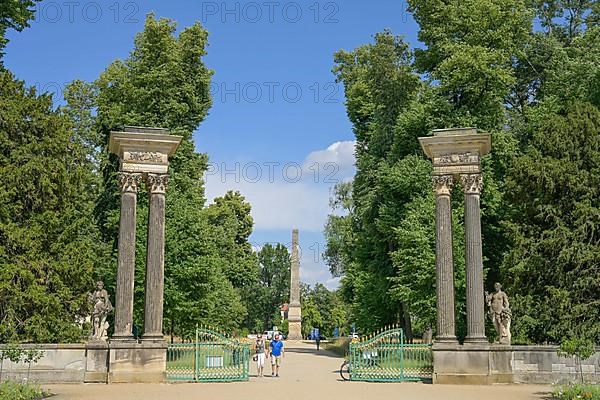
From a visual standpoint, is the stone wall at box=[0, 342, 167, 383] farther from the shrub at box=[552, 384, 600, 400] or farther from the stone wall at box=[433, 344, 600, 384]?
the shrub at box=[552, 384, 600, 400]

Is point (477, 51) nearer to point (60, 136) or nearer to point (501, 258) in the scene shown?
point (501, 258)

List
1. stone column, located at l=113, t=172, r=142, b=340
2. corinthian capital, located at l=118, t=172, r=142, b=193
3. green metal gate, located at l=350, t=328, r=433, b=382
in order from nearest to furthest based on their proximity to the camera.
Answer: stone column, located at l=113, t=172, r=142, b=340
green metal gate, located at l=350, t=328, r=433, b=382
corinthian capital, located at l=118, t=172, r=142, b=193

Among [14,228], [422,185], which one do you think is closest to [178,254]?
[14,228]

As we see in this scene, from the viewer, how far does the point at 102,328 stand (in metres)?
19.7

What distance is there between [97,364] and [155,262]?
10.8 feet

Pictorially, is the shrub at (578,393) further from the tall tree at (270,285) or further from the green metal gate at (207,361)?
the tall tree at (270,285)

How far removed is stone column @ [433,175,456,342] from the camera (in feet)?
64.3

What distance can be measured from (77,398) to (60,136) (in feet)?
48.4

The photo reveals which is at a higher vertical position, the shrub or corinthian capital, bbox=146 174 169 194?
corinthian capital, bbox=146 174 169 194

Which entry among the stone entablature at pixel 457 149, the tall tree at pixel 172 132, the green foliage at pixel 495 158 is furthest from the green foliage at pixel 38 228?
the stone entablature at pixel 457 149

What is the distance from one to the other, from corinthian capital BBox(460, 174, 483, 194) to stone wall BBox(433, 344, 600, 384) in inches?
183

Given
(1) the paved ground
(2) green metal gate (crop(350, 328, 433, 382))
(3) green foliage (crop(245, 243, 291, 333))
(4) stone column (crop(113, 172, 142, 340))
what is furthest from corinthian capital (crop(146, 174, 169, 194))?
(3) green foliage (crop(245, 243, 291, 333))

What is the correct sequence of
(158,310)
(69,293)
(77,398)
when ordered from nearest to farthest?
(77,398), (158,310), (69,293)

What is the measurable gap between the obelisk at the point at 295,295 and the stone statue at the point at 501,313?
1710 inches
